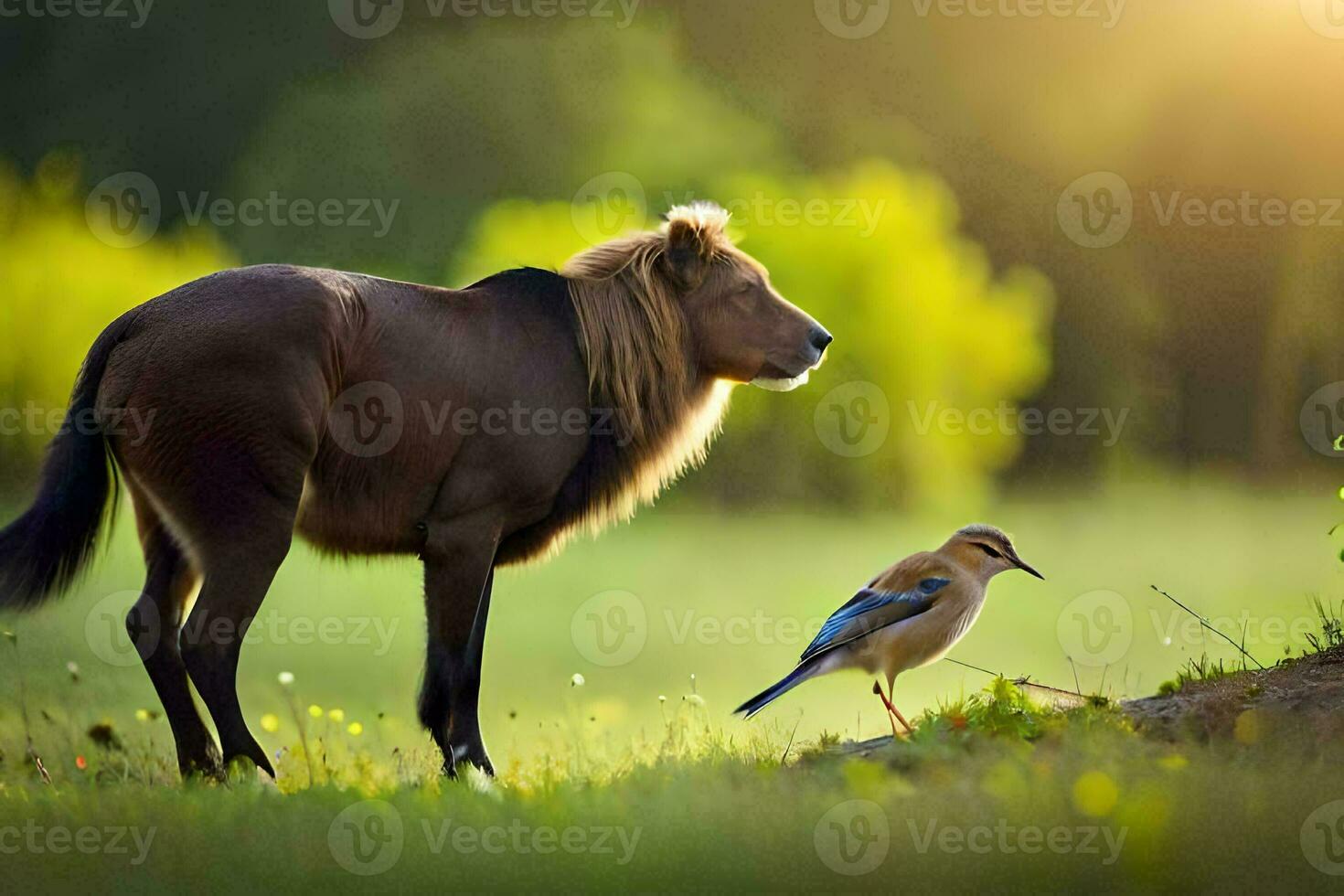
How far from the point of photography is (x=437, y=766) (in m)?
6.14

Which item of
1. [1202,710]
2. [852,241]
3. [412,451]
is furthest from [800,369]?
[852,241]

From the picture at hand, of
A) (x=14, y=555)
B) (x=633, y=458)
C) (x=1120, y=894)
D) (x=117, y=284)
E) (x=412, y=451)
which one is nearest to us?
(x=1120, y=894)

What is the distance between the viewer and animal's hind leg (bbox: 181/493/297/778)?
18.2 ft

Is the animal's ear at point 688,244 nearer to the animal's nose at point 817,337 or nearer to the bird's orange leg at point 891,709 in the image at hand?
the animal's nose at point 817,337

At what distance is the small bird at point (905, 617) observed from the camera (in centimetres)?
579

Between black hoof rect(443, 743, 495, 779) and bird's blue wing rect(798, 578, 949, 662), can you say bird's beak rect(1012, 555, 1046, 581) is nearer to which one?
bird's blue wing rect(798, 578, 949, 662)

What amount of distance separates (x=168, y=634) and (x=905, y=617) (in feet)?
10.1

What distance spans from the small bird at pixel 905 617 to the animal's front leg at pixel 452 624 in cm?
138

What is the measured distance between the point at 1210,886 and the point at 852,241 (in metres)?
13.4

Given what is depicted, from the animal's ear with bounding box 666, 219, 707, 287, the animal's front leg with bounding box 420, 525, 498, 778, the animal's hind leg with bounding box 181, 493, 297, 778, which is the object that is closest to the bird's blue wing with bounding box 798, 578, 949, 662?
the animal's front leg with bounding box 420, 525, 498, 778

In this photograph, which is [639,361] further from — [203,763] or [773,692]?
[203,763]

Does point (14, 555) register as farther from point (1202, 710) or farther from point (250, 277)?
point (1202, 710)

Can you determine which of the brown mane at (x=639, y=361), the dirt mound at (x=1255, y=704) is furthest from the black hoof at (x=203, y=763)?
the dirt mound at (x=1255, y=704)

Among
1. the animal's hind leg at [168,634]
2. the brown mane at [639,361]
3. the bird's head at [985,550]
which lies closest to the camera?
the animal's hind leg at [168,634]
